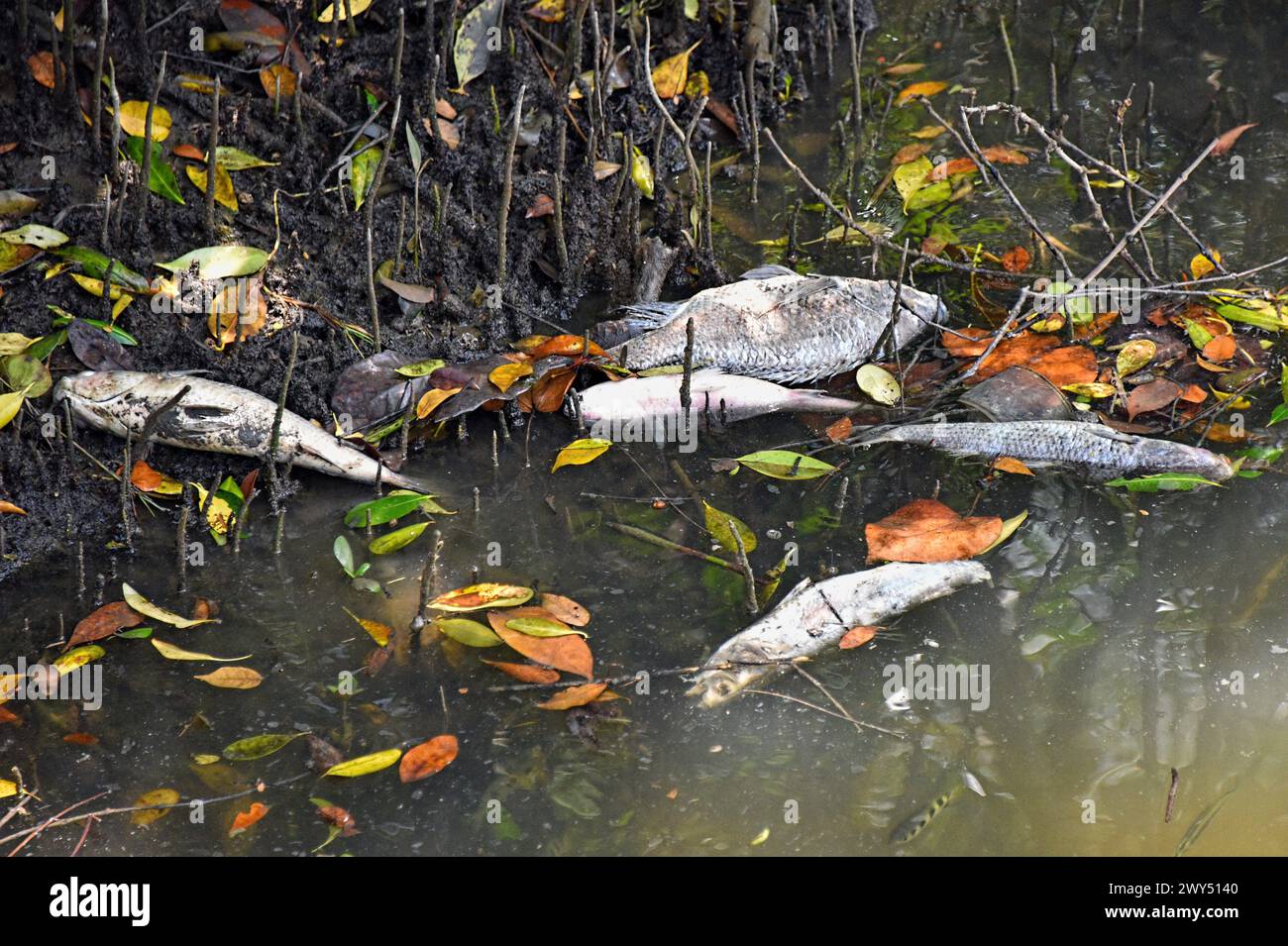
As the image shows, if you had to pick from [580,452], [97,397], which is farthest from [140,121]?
[580,452]

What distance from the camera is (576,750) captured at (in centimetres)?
323

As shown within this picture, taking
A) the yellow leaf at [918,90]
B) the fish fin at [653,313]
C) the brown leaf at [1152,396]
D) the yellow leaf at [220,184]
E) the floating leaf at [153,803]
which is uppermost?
the yellow leaf at [918,90]

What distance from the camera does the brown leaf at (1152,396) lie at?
4.25 metres

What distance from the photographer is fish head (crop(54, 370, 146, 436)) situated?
4074mm

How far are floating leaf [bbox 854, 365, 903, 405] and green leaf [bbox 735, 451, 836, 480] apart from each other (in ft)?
1.39

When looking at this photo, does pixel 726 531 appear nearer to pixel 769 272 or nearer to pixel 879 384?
pixel 879 384

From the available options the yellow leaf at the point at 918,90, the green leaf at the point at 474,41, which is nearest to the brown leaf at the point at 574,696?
the green leaf at the point at 474,41

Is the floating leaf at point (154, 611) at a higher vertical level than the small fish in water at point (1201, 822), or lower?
higher

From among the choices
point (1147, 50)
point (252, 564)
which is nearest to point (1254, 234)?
point (1147, 50)

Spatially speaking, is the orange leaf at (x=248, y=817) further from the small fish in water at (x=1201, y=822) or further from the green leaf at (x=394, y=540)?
the small fish in water at (x=1201, y=822)

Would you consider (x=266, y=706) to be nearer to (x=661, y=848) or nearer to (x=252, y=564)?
(x=252, y=564)

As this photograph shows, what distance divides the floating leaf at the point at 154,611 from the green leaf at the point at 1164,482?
9.51ft

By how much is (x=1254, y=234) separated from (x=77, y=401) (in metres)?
4.63

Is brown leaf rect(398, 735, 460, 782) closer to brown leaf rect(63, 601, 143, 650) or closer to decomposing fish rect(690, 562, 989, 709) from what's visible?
decomposing fish rect(690, 562, 989, 709)
